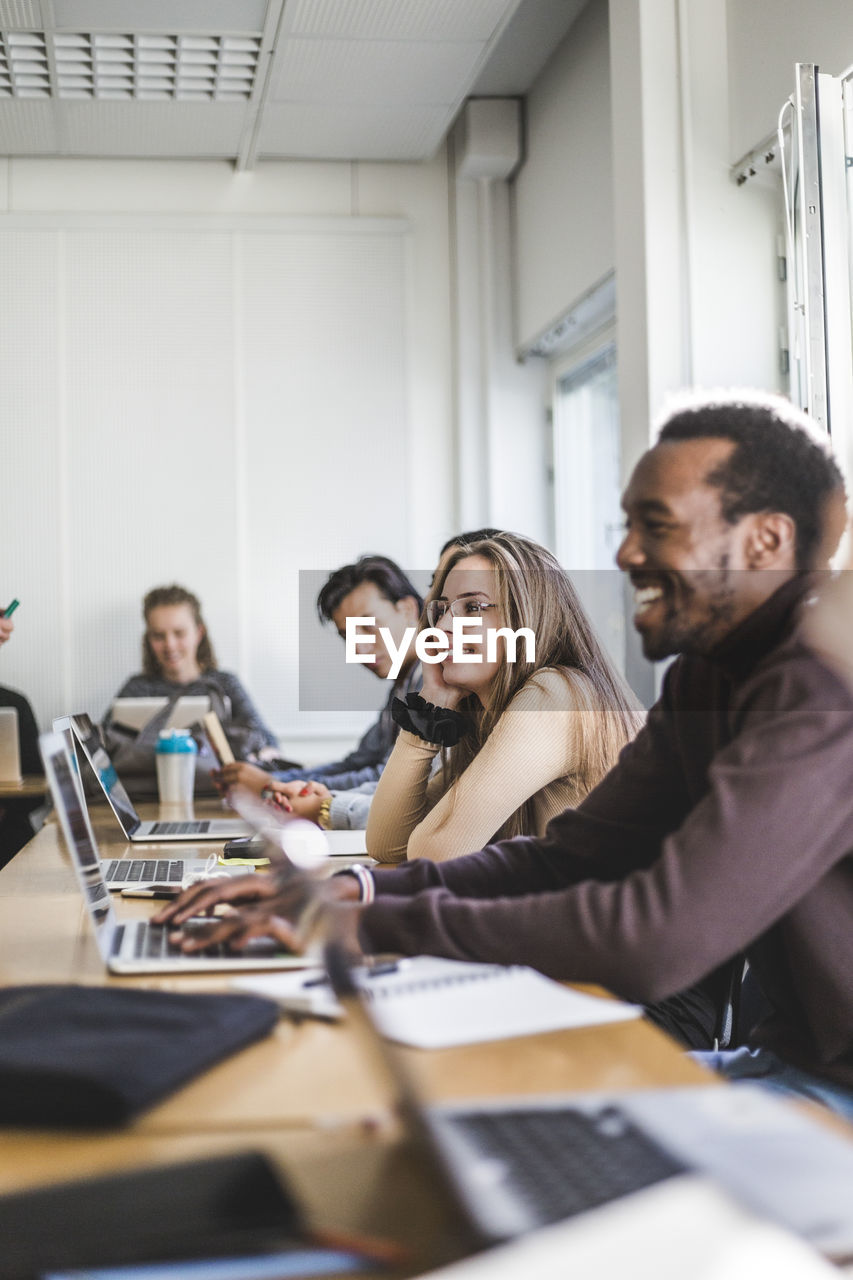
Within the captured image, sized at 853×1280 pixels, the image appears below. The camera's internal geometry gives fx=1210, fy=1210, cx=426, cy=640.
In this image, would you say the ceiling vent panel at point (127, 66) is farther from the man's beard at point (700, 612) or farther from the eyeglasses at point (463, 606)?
the man's beard at point (700, 612)

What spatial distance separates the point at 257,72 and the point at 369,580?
6.35ft

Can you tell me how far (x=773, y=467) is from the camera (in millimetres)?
1261

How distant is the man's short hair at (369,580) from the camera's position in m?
3.19

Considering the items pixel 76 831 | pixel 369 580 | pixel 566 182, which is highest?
pixel 566 182

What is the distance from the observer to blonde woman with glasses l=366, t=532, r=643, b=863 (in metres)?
1.85

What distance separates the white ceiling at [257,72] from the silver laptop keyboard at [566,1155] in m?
3.55

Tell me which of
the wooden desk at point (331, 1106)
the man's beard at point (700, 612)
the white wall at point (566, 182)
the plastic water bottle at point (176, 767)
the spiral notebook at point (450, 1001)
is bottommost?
the wooden desk at point (331, 1106)

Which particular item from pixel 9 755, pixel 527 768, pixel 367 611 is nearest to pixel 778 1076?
pixel 527 768

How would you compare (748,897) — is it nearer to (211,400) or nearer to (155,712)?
(155,712)

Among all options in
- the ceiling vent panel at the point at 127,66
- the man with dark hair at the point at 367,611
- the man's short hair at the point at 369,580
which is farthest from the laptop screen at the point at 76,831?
the ceiling vent panel at the point at 127,66

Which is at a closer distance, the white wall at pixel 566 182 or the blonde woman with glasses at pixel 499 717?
the blonde woman with glasses at pixel 499 717

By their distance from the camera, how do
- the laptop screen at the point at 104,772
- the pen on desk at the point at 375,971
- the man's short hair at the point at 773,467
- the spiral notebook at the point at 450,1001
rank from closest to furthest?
the spiral notebook at the point at 450,1001 → the pen on desk at the point at 375,971 → the man's short hair at the point at 773,467 → the laptop screen at the point at 104,772

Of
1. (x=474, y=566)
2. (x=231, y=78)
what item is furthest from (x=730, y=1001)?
(x=231, y=78)

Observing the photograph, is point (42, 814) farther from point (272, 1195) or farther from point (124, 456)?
point (272, 1195)
